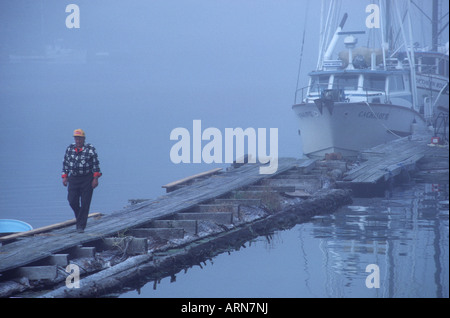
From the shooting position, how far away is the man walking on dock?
13.6m

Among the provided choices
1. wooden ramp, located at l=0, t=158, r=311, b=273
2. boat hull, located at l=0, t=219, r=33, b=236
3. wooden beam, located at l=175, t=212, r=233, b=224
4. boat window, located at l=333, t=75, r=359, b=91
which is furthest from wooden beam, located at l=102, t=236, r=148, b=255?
boat window, located at l=333, t=75, r=359, b=91

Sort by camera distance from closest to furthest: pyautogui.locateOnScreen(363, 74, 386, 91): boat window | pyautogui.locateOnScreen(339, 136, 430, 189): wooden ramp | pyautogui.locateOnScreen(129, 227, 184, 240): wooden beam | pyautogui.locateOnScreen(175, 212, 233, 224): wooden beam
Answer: pyautogui.locateOnScreen(129, 227, 184, 240): wooden beam
pyautogui.locateOnScreen(175, 212, 233, 224): wooden beam
pyautogui.locateOnScreen(339, 136, 430, 189): wooden ramp
pyautogui.locateOnScreen(363, 74, 386, 91): boat window

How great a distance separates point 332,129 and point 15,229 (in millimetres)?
18739

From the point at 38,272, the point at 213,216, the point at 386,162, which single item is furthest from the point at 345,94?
the point at 38,272

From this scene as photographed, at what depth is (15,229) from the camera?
16094 mm

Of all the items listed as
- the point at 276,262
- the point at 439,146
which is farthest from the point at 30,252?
the point at 439,146

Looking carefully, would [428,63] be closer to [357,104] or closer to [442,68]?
[442,68]

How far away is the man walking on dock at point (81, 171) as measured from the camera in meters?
13.6

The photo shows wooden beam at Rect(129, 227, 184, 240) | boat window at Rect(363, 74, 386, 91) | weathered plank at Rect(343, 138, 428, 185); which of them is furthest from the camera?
boat window at Rect(363, 74, 386, 91)

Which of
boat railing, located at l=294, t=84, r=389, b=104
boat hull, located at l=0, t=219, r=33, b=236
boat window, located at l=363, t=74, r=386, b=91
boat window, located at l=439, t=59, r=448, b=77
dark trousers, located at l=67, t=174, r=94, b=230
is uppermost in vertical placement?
boat window, located at l=439, t=59, r=448, b=77

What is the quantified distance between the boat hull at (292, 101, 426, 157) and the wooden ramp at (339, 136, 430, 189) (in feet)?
5.82

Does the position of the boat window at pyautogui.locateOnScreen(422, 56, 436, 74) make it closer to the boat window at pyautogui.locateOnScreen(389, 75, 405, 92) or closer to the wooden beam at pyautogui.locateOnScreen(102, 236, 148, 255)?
the boat window at pyautogui.locateOnScreen(389, 75, 405, 92)

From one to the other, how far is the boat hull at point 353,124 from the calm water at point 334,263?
12363mm
